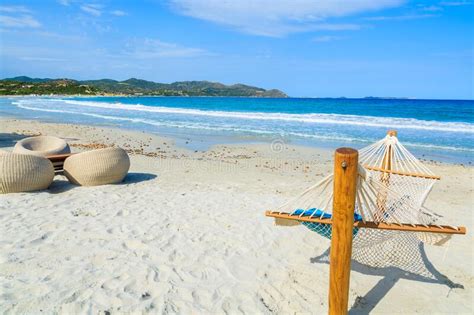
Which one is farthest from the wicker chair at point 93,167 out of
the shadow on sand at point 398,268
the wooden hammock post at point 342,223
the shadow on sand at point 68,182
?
the wooden hammock post at point 342,223

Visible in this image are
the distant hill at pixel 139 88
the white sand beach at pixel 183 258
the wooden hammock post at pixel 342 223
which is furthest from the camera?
the distant hill at pixel 139 88

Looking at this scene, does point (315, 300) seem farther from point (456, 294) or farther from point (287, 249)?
point (456, 294)

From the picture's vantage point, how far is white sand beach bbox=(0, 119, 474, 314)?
334 centimetres

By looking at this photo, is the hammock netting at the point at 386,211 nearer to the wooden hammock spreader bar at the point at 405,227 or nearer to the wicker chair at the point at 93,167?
the wooden hammock spreader bar at the point at 405,227

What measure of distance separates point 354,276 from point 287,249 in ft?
2.80

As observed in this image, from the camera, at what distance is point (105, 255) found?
4113 millimetres

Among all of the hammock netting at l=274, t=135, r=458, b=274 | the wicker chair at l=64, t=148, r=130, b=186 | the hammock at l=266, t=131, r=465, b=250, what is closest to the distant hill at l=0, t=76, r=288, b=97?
the wicker chair at l=64, t=148, r=130, b=186

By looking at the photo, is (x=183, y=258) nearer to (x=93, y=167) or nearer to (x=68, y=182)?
(x=93, y=167)

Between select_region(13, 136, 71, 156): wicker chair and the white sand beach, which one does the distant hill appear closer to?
select_region(13, 136, 71, 156): wicker chair

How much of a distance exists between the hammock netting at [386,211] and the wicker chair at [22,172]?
165 inches

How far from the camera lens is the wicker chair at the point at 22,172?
6016mm

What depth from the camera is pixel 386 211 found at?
12.2ft

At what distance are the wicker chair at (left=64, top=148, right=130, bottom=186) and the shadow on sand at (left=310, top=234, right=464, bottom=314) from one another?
14.0 ft

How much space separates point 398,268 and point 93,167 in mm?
5214
